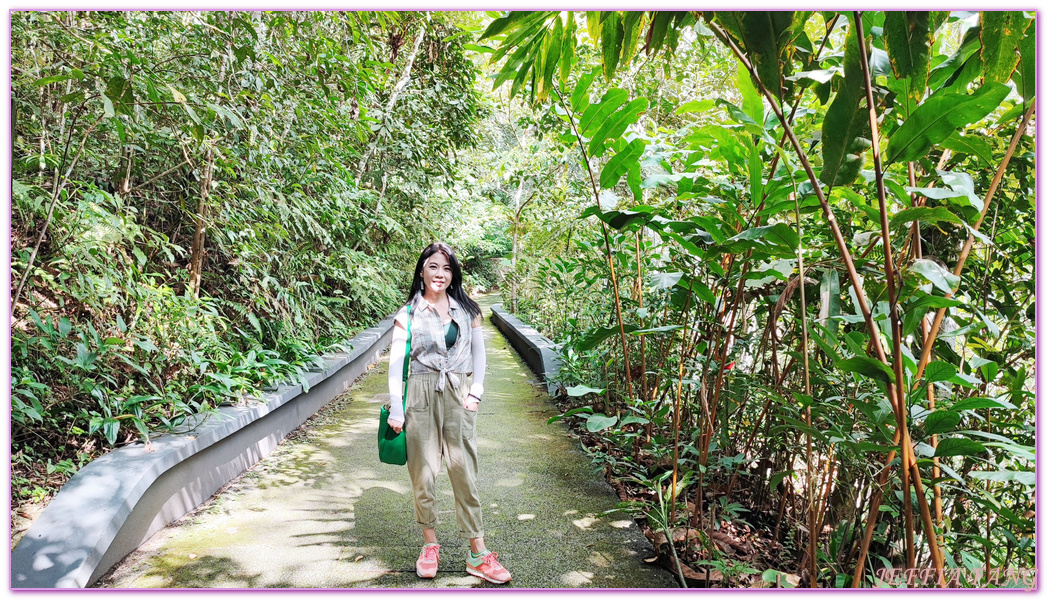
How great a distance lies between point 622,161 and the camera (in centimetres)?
271

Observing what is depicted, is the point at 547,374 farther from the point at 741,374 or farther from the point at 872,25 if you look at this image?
the point at 872,25

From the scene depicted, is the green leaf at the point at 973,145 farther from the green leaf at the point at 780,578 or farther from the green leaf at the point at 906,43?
the green leaf at the point at 780,578

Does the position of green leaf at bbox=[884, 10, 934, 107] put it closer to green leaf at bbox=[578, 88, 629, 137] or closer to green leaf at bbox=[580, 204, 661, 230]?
green leaf at bbox=[580, 204, 661, 230]

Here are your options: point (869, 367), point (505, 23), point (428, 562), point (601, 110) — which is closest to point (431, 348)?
point (428, 562)

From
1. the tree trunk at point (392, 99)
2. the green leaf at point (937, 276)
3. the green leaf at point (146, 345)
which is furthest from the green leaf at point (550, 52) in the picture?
the tree trunk at point (392, 99)

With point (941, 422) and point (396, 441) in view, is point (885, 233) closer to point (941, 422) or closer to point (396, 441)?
point (941, 422)

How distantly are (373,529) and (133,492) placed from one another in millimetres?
1035

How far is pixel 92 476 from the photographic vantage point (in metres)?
2.41

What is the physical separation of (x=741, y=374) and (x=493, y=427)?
8.99 ft

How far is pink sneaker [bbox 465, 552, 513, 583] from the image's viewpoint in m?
2.34

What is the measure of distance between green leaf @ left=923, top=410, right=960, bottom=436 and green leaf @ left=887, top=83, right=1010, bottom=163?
2.05 feet

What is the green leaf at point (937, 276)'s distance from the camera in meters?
1.31

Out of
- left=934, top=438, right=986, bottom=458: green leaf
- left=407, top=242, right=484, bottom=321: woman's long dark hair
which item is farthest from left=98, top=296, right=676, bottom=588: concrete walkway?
left=934, top=438, right=986, bottom=458: green leaf

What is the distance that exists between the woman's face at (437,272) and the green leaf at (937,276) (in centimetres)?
170
